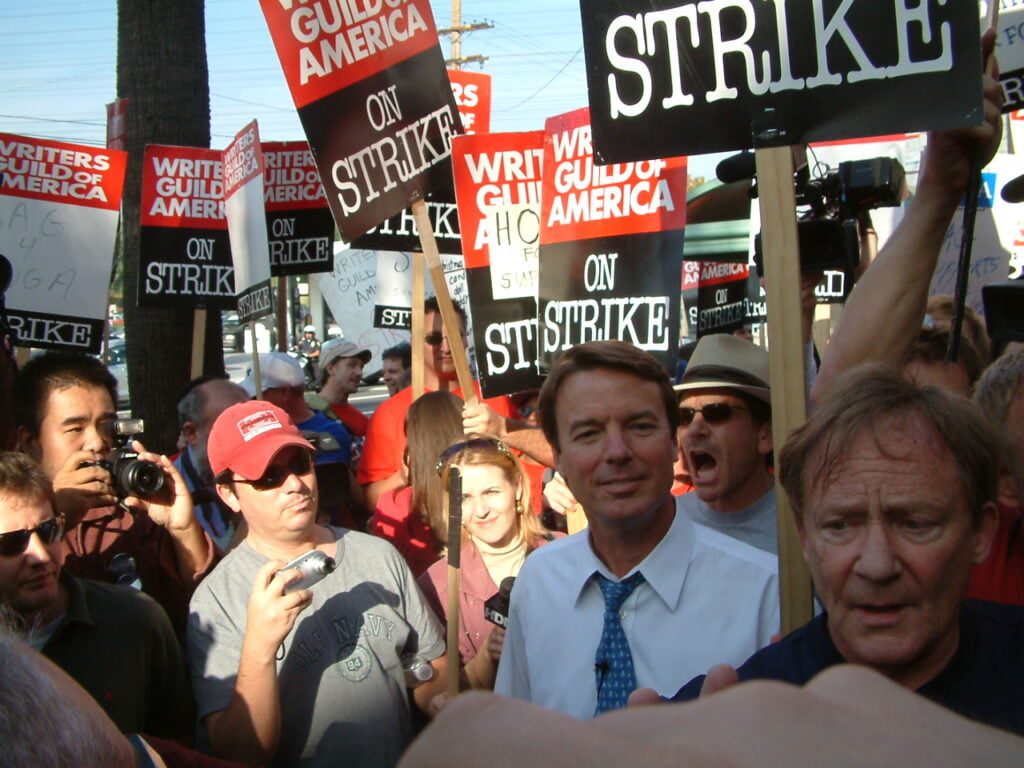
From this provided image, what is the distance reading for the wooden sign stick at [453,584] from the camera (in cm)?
309

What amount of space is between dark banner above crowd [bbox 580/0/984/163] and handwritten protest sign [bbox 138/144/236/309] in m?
5.10

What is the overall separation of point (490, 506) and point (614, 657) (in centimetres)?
154

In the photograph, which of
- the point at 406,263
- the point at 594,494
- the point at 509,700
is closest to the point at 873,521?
the point at 594,494

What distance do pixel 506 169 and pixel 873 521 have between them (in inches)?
135

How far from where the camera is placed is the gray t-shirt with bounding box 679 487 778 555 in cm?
323

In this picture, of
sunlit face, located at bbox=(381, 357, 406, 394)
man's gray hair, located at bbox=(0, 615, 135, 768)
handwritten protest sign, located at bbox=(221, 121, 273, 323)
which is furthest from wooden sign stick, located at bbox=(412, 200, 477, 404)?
sunlit face, located at bbox=(381, 357, 406, 394)

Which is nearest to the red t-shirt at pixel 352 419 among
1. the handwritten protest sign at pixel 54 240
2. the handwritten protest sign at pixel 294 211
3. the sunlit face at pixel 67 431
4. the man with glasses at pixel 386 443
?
the handwritten protest sign at pixel 294 211

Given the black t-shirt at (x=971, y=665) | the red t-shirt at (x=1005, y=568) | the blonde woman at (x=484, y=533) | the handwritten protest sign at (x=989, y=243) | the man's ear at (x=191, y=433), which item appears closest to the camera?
the black t-shirt at (x=971, y=665)

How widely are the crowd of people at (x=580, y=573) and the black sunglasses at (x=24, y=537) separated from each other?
1cm

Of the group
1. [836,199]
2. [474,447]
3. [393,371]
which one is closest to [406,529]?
[474,447]

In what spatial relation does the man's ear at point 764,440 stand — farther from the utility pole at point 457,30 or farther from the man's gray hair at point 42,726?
the utility pole at point 457,30

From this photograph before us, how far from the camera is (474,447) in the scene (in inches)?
152

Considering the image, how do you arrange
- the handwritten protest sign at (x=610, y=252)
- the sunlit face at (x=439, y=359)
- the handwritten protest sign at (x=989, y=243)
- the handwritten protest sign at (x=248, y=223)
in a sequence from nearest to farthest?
the handwritten protest sign at (x=610, y=252)
the handwritten protest sign at (x=989, y=243)
the sunlit face at (x=439, y=359)
the handwritten protest sign at (x=248, y=223)

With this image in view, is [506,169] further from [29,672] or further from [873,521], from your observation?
[29,672]
